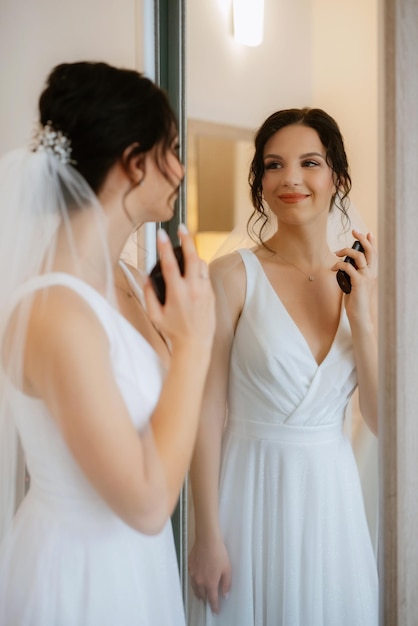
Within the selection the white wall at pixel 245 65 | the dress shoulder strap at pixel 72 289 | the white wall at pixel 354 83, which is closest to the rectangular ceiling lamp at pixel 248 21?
the white wall at pixel 245 65

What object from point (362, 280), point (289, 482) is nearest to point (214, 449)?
point (289, 482)

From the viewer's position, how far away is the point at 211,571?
1.12 m

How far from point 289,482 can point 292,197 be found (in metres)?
0.44

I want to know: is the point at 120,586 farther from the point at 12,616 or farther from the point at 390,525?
the point at 390,525

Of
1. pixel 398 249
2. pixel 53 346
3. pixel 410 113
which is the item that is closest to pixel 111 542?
pixel 53 346

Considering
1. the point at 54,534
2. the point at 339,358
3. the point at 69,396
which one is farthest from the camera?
the point at 339,358

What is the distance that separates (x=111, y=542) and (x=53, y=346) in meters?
0.31

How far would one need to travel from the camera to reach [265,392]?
1024 millimetres

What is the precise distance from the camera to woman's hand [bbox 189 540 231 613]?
110cm

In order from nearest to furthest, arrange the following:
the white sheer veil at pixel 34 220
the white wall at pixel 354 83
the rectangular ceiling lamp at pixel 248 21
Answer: the white sheer veil at pixel 34 220 → the white wall at pixel 354 83 → the rectangular ceiling lamp at pixel 248 21

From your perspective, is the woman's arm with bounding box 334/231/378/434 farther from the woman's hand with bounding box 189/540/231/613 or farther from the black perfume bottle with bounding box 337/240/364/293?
the woman's hand with bounding box 189/540/231/613

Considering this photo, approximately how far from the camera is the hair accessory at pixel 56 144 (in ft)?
2.78

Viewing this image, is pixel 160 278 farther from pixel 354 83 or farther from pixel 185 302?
pixel 354 83

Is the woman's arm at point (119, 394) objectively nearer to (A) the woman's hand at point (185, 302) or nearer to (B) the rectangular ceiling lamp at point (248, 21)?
(A) the woman's hand at point (185, 302)
